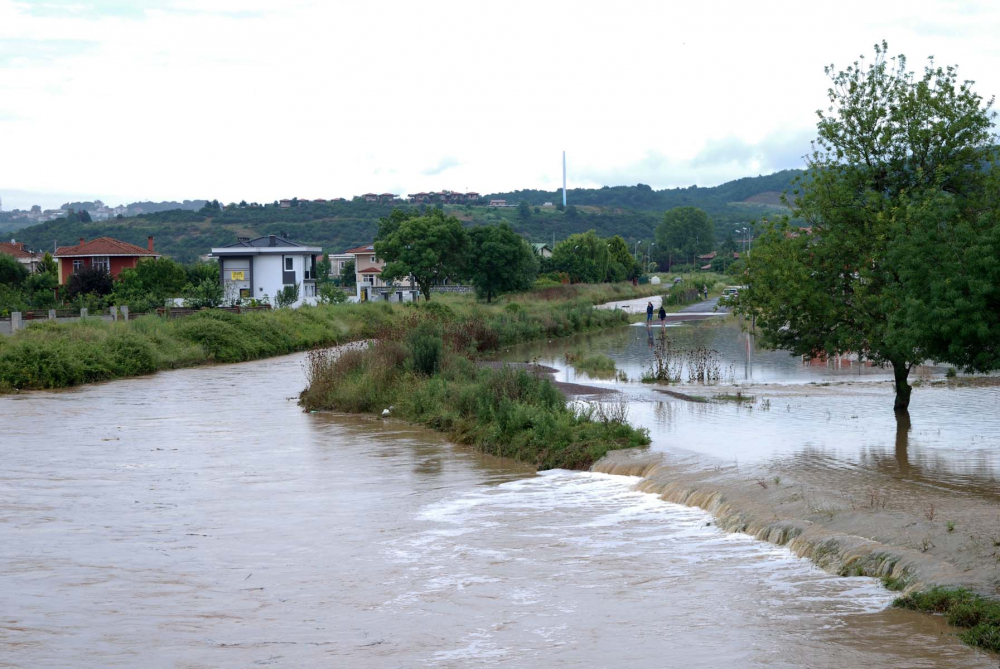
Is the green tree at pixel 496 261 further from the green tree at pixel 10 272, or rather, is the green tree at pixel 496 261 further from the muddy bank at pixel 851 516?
the muddy bank at pixel 851 516

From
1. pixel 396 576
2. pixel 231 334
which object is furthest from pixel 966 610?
pixel 231 334

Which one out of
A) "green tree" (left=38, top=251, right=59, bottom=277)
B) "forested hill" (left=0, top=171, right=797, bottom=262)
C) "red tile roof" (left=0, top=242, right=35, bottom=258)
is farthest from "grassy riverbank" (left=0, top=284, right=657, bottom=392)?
"forested hill" (left=0, top=171, right=797, bottom=262)

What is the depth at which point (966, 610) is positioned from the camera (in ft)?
31.5

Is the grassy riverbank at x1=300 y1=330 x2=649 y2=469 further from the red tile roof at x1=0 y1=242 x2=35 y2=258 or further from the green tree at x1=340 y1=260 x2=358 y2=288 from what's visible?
the red tile roof at x1=0 y1=242 x2=35 y2=258

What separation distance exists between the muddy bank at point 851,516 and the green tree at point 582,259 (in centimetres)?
8917

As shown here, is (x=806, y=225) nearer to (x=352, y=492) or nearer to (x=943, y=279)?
(x=943, y=279)

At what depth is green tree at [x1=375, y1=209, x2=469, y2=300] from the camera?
75562 mm

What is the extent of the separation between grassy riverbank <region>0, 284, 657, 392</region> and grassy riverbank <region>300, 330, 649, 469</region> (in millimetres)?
2540

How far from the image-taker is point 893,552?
38.1 feet

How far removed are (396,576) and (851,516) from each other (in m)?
6.04

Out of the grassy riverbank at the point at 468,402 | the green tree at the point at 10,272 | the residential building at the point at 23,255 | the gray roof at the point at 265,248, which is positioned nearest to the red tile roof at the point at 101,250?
the green tree at the point at 10,272

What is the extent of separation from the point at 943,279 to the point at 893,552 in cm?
565

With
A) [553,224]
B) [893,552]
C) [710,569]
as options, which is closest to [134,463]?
[710,569]

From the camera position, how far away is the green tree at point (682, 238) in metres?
186
